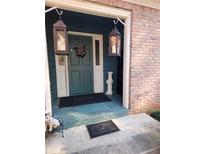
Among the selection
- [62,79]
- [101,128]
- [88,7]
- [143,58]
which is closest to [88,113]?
[101,128]

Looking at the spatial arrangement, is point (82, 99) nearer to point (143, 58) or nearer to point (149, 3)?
point (143, 58)

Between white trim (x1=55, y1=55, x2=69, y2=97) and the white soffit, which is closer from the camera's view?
the white soffit

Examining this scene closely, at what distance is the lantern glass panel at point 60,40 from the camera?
1722 millimetres

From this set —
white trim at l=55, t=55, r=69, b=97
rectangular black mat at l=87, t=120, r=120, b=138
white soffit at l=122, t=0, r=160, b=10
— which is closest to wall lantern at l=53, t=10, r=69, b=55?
rectangular black mat at l=87, t=120, r=120, b=138

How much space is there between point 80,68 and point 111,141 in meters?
2.54

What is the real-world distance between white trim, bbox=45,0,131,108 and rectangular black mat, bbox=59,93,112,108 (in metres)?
0.87

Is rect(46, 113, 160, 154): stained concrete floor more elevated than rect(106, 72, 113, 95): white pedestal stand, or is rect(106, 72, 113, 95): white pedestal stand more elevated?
rect(106, 72, 113, 95): white pedestal stand

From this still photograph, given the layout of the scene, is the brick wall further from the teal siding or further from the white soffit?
the teal siding

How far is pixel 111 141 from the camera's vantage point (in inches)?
88.2

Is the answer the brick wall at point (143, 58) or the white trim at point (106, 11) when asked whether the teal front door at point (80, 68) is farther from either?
the brick wall at point (143, 58)

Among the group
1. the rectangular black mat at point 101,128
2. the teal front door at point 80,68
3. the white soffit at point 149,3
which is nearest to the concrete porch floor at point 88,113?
the rectangular black mat at point 101,128

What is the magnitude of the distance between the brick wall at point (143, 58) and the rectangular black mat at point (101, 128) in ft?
2.47

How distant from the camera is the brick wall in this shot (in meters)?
3.11
